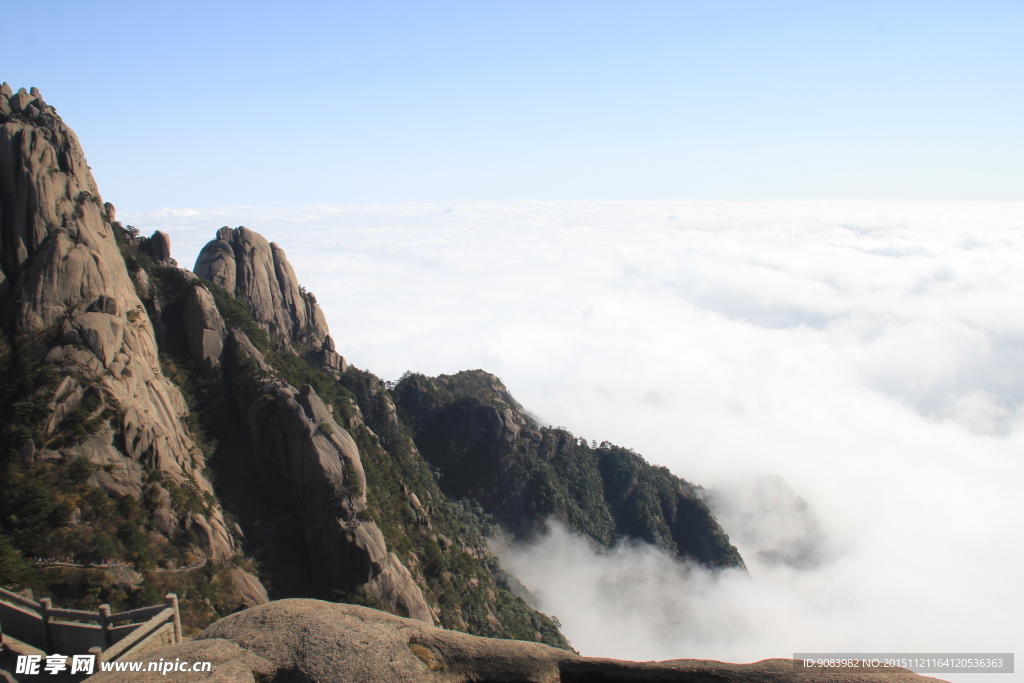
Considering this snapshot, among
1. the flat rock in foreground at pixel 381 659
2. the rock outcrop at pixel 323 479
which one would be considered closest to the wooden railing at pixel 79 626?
the flat rock in foreground at pixel 381 659

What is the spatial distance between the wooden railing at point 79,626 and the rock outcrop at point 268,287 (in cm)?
5154

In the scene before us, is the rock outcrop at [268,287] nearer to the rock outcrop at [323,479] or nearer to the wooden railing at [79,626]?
the rock outcrop at [323,479]

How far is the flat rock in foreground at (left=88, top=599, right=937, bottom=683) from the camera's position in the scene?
37.6 feet

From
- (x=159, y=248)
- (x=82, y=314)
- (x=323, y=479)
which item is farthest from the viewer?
(x=159, y=248)

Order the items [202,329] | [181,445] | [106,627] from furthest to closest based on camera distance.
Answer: [202,329], [181,445], [106,627]

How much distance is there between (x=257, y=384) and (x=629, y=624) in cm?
6842

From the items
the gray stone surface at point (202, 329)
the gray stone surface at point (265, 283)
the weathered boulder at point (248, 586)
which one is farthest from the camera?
the gray stone surface at point (265, 283)

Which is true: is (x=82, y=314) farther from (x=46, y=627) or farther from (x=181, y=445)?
(x=46, y=627)

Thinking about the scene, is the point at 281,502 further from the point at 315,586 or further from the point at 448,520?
the point at 448,520

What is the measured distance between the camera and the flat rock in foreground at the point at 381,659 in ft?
37.6

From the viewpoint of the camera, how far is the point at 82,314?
128 ft

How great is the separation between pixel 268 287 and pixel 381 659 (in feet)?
229

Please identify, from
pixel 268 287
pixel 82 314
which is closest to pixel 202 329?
pixel 82 314

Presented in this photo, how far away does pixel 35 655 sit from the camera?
68.2ft
